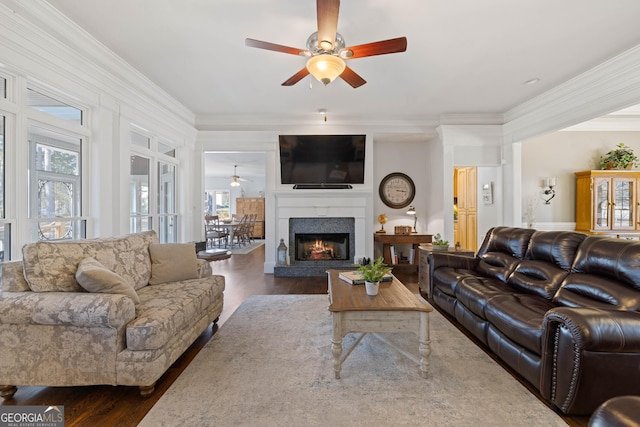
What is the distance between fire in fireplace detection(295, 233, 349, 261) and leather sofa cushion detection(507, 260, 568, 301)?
2965 millimetres

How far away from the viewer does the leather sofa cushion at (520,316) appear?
1821 mm

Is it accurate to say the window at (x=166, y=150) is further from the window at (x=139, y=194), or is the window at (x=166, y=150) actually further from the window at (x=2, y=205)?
the window at (x=2, y=205)

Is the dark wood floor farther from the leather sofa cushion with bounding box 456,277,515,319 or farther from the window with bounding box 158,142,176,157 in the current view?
the window with bounding box 158,142,176,157

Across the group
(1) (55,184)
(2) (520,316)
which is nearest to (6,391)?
(1) (55,184)

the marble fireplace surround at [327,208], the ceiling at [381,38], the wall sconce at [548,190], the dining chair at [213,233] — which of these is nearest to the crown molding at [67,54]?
the ceiling at [381,38]

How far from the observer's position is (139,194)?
3922 millimetres

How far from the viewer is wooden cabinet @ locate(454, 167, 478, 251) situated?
6.01m

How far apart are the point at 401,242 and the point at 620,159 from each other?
13.2ft

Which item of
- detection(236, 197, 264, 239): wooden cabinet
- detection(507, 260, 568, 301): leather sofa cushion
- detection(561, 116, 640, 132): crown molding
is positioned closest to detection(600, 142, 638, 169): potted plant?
detection(561, 116, 640, 132): crown molding

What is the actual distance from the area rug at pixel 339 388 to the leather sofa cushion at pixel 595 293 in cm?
73

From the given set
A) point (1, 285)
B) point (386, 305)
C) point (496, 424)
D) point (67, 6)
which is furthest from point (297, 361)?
point (67, 6)

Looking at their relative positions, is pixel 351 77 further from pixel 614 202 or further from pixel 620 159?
pixel 620 159

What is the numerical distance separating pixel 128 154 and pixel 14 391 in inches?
97.6

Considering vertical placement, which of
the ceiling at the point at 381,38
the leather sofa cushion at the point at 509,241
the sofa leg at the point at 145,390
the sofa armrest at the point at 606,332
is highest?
the ceiling at the point at 381,38
